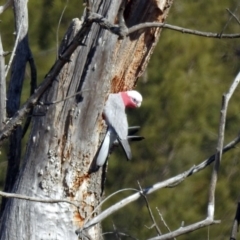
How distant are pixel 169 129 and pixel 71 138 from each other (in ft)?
4.88

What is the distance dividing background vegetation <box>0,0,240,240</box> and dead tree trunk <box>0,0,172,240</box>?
1.27 meters

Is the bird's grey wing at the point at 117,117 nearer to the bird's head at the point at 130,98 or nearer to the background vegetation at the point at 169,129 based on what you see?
the bird's head at the point at 130,98

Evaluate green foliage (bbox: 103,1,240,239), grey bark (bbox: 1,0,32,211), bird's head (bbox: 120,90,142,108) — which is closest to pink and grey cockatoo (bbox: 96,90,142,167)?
bird's head (bbox: 120,90,142,108)

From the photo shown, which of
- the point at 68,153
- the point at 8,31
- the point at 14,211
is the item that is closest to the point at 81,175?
the point at 68,153

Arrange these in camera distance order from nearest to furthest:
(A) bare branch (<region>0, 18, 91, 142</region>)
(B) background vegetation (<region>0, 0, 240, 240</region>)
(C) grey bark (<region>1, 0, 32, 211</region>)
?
1. (A) bare branch (<region>0, 18, 91, 142</region>)
2. (C) grey bark (<region>1, 0, 32, 211</region>)
3. (B) background vegetation (<region>0, 0, 240, 240</region>)

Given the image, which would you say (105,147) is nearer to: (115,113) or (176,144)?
(115,113)

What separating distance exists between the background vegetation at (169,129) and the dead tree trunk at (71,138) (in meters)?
1.27

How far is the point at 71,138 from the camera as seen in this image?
2.29 m

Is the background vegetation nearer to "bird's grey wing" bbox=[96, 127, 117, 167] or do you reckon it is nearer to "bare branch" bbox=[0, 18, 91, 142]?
"bird's grey wing" bbox=[96, 127, 117, 167]

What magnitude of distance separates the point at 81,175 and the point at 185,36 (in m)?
1.63

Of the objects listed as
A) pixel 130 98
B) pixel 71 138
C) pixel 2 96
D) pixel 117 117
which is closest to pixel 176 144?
pixel 130 98

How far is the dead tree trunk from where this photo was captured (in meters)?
2.26

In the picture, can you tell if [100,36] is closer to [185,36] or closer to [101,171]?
[101,171]

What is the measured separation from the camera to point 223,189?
3750 mm
